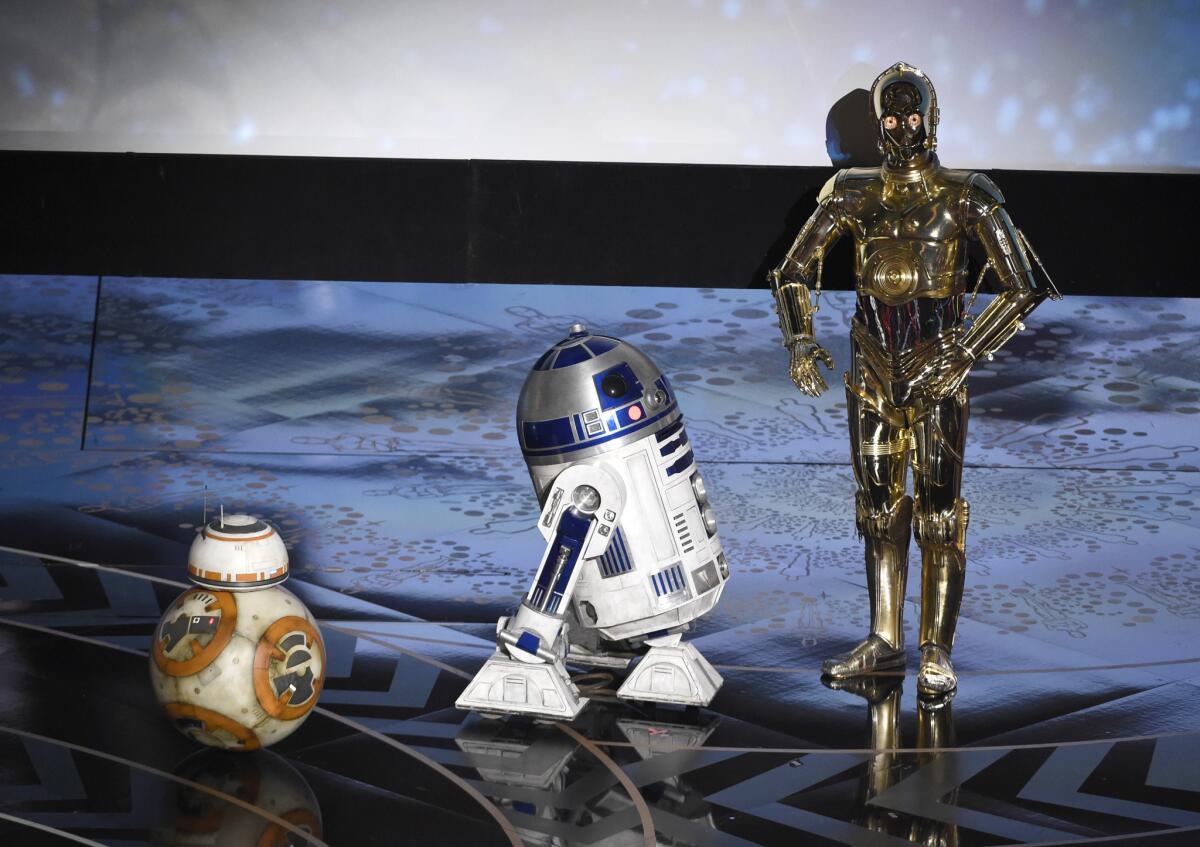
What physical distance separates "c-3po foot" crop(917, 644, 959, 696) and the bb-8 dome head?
74.8 inches

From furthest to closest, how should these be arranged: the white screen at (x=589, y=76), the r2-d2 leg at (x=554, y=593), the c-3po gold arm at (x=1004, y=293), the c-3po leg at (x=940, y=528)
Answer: the white screen at (x=589, y=76), the c-3po leg at (x=940, y=528), the c-3po gold arm at (x=1004, y=293), the r2-d2 leg at (x=554, y=593)

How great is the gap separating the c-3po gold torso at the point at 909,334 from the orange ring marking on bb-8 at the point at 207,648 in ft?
5.99

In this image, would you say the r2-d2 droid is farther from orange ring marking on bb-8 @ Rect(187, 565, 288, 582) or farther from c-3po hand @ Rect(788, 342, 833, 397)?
orange ring marking on bb-8 @ Rect(187, 565, 288, 582)

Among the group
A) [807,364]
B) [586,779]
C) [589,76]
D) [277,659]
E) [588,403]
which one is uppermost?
[589,76]

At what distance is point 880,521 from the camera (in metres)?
4.87

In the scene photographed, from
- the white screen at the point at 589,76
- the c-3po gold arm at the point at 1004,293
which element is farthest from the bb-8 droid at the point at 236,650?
the white screen at the point at 589,76

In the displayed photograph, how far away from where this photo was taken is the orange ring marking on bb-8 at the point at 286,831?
3713mm

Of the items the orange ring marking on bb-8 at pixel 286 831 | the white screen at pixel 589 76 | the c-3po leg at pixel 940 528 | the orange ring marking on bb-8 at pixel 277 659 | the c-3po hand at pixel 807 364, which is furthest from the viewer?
the white screen at pixel 589 76

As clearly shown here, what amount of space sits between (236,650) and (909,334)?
210 centimetres

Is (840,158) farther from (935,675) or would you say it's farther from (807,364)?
(935,675)

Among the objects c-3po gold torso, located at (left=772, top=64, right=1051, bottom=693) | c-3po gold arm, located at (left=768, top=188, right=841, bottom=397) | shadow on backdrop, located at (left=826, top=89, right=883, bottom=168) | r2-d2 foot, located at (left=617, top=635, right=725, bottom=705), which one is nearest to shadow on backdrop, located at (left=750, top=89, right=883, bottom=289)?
shadow on backdrop, located at (left=826, top=89, right=883, bottom=168)

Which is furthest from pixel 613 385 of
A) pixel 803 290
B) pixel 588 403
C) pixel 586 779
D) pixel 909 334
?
pixel 586 779

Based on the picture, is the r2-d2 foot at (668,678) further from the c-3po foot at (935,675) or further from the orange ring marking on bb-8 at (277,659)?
the orange ring marking on bb-8 at (277,659)

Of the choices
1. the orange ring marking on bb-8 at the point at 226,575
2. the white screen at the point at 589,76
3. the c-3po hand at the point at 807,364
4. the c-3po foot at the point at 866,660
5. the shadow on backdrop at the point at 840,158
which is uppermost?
the white screen at the point at 589,76
